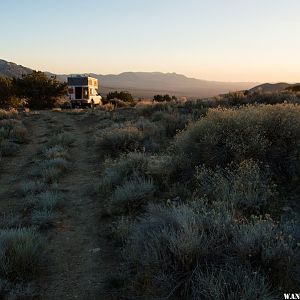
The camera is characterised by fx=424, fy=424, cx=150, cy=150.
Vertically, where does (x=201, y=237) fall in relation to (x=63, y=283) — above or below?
above

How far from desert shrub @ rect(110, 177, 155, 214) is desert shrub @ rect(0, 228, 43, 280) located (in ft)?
6.16

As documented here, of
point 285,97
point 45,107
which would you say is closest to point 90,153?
point 285,97

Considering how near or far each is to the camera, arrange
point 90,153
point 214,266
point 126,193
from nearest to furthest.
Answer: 1. point 214,266
2. point 126,193
3. point 90,153

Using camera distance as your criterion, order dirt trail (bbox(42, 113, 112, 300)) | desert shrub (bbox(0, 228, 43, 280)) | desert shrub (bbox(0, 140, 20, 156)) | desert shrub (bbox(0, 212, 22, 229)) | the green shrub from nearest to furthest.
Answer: dirt trail (bbox(42, 113, 112, 300)) < desert shrub (bbox(0, 228, 43, 280)) < desert shrub (bbox(0, 212, 22, 229)) < the green shrub < desert shrub (bbox(0, 140, 20, 156))

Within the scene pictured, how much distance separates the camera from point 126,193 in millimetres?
7816

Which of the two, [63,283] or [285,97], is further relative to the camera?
[285,97]

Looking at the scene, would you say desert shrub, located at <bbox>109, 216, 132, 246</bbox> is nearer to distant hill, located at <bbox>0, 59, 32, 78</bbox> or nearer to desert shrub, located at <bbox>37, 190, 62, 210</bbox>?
desert shrub, located at <bbox>37, 190, 62, 210</bbox>

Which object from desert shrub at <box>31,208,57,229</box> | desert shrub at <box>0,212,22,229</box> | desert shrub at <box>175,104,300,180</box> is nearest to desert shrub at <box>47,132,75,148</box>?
desert shrub at <box>175,104,300,180</box>

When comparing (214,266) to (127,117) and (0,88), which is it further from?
(0,88)

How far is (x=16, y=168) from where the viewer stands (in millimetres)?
12383

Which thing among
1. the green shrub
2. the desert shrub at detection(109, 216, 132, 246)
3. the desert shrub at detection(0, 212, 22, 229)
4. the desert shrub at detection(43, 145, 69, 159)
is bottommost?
the desert shrub at detection(43, 145, 69, 159)

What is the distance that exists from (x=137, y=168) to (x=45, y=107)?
1184 inches

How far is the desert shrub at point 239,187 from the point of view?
637 centimetres

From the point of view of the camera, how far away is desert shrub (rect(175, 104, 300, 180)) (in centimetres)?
788
